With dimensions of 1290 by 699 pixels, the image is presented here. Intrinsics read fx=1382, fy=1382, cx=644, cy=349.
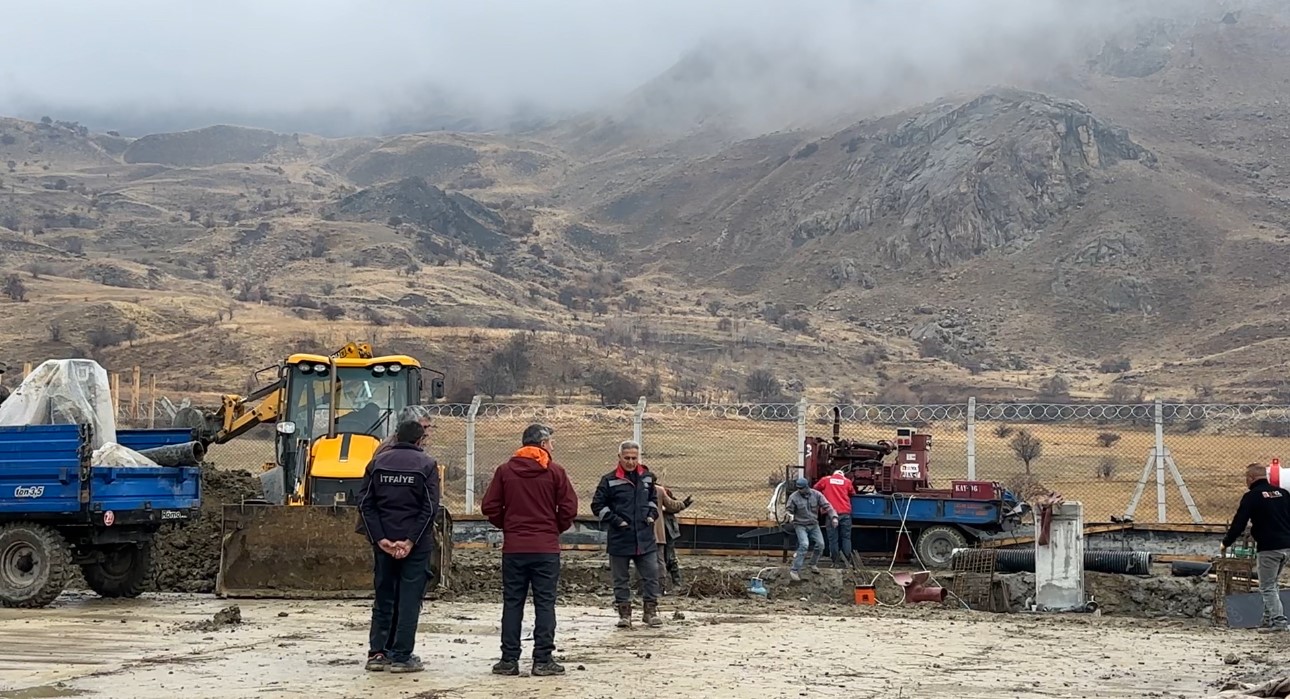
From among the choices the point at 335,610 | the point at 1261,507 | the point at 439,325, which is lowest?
the point at 335,610

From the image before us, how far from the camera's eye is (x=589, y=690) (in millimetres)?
8914

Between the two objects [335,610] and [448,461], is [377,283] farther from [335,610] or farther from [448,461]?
[335,610]

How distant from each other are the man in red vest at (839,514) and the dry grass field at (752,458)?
618cm

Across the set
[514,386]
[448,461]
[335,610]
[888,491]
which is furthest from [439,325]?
[335,610]

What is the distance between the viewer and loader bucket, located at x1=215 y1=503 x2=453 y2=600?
47.2ft

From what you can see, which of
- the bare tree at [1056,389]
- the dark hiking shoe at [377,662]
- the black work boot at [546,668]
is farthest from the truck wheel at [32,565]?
the bare tree at [1056,389]

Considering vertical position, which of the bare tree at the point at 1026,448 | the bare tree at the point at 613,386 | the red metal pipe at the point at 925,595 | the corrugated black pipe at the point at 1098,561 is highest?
the bare tree at the point at 613,386

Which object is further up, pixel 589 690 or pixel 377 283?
pixel 377 283

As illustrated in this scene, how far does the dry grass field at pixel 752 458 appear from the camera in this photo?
2861 centimetres

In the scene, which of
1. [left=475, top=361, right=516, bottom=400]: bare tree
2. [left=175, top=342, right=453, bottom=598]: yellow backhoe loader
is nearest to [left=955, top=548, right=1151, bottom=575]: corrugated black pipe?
[left=175, top=342, right=453, bottom=598]: yellow backhoe loader

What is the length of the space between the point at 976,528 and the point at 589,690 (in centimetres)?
1217

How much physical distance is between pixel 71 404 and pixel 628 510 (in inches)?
249

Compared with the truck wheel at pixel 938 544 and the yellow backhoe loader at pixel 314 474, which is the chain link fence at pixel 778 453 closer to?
the truck wheel at pixel 938 544

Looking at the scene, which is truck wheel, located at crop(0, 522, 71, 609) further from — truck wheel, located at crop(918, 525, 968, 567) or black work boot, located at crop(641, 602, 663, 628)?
truck wheel, located at crop(918, 525, 968, 567)
